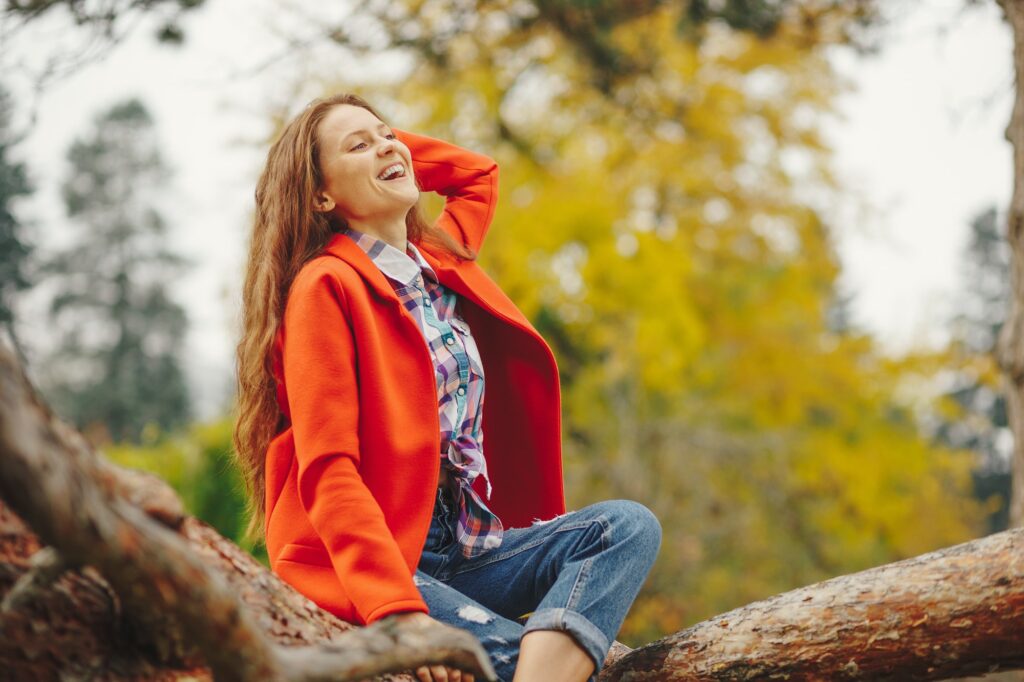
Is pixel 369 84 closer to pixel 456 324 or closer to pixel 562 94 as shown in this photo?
pixel 562 94

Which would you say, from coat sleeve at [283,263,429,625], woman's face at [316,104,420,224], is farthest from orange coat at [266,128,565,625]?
woman's face at [316,104,420,224]

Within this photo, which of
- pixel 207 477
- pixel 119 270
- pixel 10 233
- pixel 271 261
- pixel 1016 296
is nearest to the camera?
pixel 271 261

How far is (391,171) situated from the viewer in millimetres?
2312

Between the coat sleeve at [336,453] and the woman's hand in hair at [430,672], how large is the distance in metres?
0.01

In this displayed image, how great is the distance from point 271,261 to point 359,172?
0.96ft

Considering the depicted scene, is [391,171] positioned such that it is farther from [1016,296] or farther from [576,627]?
[1016,296]

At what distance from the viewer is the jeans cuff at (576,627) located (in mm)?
1854

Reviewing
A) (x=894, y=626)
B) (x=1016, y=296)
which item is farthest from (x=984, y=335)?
(x=894, y=626)

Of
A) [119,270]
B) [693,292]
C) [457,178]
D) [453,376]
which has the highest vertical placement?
[457,178]

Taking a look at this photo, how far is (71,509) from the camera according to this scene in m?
1.10

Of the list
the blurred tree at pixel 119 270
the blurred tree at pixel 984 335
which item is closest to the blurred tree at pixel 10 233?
the blurred tree at pixel 119 270

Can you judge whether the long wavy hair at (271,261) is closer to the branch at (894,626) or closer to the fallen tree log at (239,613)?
the fallen tree log at (239,613)

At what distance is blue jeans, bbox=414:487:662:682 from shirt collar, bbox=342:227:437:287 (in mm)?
504

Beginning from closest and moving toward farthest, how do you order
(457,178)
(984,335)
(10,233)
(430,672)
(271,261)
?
(430,672) < (271,261) < (457,178) < (10,233) < (984,335)
